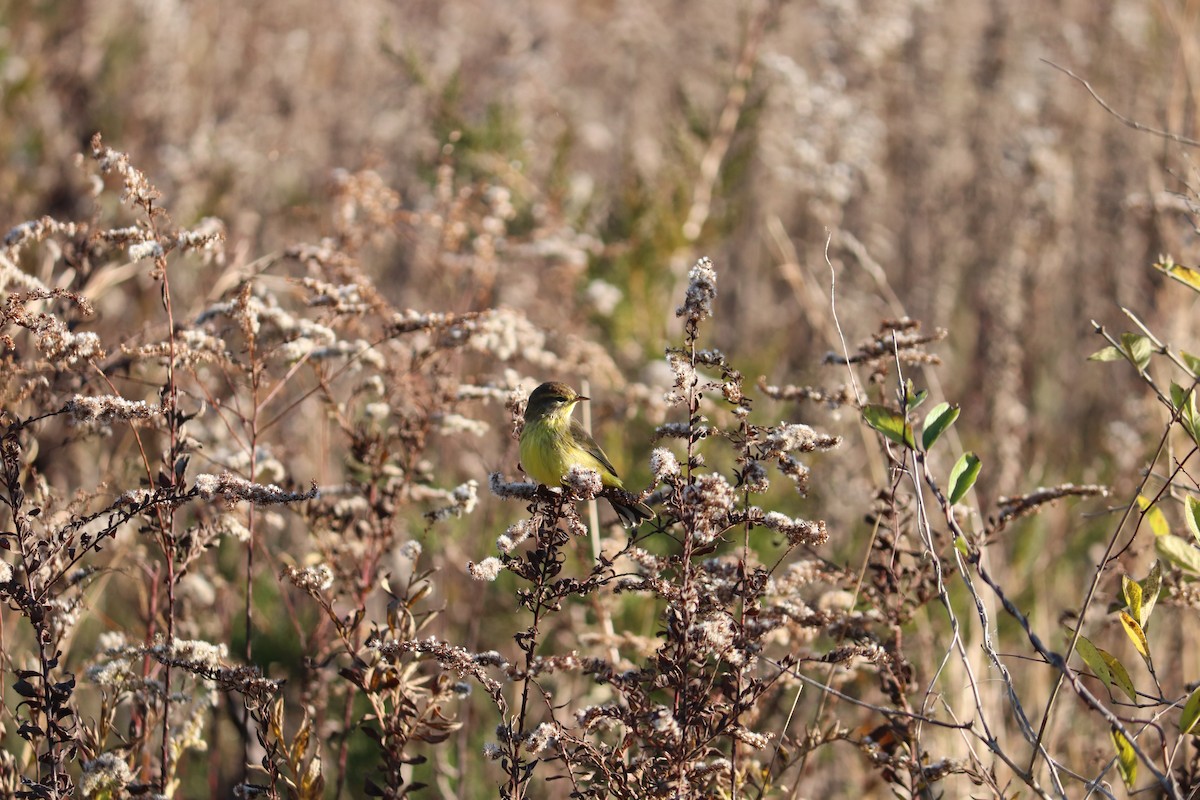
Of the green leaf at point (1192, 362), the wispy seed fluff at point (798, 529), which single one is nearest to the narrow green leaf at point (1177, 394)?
the green leaf at point (1192, 362)

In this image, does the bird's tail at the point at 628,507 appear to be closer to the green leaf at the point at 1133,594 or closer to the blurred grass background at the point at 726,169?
the green leaf at the point at 1133,594

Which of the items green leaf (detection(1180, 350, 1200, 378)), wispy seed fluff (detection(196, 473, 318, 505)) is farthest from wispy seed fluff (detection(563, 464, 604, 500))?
green leaf (detection(1180, 350, 1200, 378))

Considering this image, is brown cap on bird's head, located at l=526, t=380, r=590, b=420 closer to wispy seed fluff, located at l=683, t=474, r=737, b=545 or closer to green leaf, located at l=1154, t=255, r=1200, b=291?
wispy seed fluff, located at l=683, t=474, r=737, b=545

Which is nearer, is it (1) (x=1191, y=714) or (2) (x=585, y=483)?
(1) (x=1191, y=714)

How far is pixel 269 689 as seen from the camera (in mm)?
1900

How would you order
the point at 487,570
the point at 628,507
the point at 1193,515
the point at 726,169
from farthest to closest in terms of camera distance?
the point at 726,169 < the point at 628,507 < the point at 1193,515 < the point at 487,570

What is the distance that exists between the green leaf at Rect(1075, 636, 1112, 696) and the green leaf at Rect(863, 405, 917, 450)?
0.44m

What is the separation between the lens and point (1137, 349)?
189 centimetres

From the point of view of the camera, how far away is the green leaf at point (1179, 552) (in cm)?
192

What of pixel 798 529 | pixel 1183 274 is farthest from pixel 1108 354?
pixel 798 529

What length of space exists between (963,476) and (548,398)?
1012 mm

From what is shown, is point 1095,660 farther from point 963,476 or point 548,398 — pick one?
point 548,398

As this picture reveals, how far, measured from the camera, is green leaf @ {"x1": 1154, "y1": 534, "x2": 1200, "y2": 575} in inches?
75.5

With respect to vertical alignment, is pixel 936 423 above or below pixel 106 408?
above
